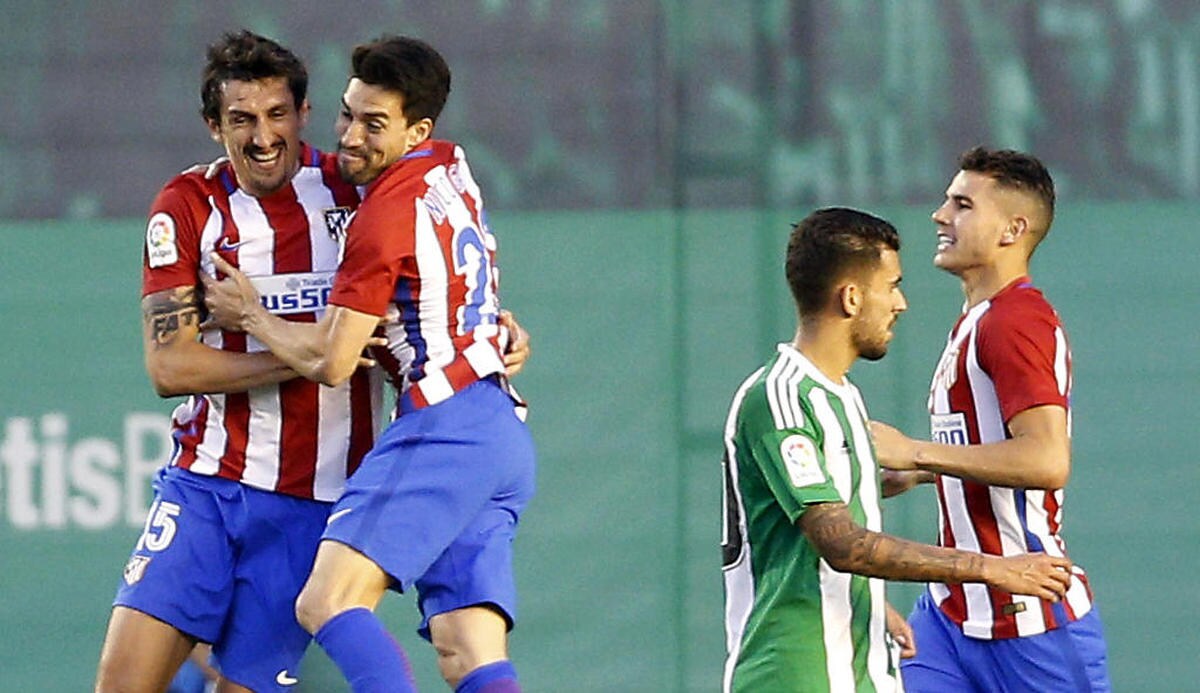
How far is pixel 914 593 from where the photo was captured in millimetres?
6293

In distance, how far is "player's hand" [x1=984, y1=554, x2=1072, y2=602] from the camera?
13.6 feet

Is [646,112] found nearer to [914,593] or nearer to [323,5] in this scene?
[323,5]

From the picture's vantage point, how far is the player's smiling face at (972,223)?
202 inches

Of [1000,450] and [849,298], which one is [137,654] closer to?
[849,298]

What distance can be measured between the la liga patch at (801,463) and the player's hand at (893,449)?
42 cm

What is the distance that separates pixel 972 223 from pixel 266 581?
1843 mm

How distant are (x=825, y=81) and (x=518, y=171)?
94cm

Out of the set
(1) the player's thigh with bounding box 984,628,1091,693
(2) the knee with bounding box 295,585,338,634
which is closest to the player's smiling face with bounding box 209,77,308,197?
(2) the knee with bounding box 295,585,338,634

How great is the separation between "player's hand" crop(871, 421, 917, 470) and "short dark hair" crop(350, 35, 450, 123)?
47.2 inches

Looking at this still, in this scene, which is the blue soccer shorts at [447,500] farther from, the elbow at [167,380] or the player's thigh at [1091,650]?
the player's thigh at [1091,650]

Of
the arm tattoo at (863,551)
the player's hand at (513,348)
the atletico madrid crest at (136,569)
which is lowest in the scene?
the atletico madrid crest at (136,569)

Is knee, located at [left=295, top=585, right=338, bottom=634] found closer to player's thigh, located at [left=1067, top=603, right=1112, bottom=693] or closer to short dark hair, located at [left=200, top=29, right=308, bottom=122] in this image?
short dark hair, located at [left=200, top=29, right=308, bottom=122]

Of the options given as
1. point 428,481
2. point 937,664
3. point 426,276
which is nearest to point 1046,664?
point 937,664

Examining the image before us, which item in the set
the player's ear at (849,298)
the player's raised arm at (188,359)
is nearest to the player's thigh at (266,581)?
the player's raised arm at (188,359)
